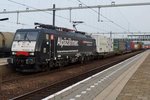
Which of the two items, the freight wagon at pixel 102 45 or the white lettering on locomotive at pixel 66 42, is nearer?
the white lettering on locomotive at pixel 66 42

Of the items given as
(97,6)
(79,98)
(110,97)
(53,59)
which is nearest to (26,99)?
(79,98)

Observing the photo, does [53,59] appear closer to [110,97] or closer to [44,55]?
[44,55]

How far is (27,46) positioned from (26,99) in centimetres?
958

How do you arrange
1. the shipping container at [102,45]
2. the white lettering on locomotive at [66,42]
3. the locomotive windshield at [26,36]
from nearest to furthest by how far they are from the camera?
the locomotive windshield at [26,36] < the white lettering on locomotive at [66,42] < the shipping container at [102,45]

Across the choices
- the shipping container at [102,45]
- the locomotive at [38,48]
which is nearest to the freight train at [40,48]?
the locomotive at [38,48]

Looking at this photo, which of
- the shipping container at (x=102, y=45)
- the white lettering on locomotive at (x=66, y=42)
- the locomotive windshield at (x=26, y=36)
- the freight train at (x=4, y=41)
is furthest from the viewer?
the shipping container at (x=102, y=45)

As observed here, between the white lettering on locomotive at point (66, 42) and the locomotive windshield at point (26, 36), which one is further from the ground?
the locomotive windshield at point (26, 36)

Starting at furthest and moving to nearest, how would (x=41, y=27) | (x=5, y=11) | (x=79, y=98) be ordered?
1. (x=5, y=11)
2. (x=41, y=27)
3. (x=79, y=98)

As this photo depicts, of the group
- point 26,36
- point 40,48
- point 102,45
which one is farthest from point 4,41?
point 102,45

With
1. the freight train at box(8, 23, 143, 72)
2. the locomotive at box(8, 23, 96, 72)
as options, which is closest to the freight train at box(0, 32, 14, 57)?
the freight train at box(8, 23, 143, 72)

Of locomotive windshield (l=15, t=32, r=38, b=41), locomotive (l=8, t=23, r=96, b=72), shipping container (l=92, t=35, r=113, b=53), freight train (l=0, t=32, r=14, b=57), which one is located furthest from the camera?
shipping container (l=92, t=35, r=113, b=53)

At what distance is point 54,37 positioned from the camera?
72.8 feet

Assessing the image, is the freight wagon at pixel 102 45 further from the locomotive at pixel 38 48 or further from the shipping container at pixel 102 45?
the locomotive at pixel 38 48

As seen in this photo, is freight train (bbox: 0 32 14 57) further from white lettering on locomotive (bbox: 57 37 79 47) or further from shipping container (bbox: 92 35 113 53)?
shipping container (bbox: 92 35 113 53)
